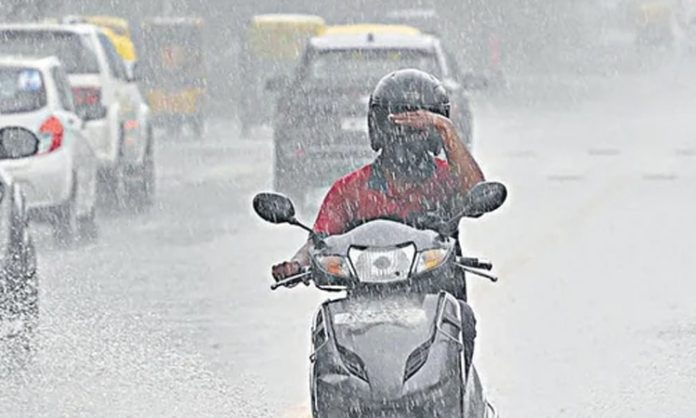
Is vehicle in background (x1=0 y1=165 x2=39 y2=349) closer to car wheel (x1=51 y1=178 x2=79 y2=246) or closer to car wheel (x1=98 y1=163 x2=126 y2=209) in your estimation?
car wheel (x1=51 y1=178 x2=79 y2=246)

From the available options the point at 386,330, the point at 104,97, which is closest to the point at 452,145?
the point at 386,330

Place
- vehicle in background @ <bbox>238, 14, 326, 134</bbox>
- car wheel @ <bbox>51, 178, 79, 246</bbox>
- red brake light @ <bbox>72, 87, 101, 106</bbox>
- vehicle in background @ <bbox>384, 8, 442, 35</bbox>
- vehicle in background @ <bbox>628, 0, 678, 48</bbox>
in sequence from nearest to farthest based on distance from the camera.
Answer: car wheel @ <bbox>51, 178, 79, 246</bbox> < red brake light @ <bbox>72, 87, 101, 106</bbox> < vehicle in background @ <bbox>238, 14, 326, 134</bbox> < vehicle in background @ <bbox>384, 8, 442, 35</bbox> < vehicle in background @ <bbox>628, 0, 678, 48</bbox>

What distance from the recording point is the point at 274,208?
20.7 ft

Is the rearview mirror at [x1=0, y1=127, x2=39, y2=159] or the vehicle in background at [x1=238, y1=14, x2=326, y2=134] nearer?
the rearview mirror at [x1=0, y1=127, x2=39, y2=159]

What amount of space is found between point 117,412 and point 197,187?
544 inches

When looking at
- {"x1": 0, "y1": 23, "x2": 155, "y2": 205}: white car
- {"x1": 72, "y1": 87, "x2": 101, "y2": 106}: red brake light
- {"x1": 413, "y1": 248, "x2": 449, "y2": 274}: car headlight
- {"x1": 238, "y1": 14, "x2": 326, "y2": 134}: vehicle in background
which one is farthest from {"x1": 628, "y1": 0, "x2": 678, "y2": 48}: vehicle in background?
{"x1": 413, "y1": 248, "x2": 449, "y2": 274}: car headlight

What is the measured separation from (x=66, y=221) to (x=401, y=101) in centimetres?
1099

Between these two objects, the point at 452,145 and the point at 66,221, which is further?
the point at 66,221

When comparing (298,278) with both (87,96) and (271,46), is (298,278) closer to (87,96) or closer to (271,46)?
(87,96)

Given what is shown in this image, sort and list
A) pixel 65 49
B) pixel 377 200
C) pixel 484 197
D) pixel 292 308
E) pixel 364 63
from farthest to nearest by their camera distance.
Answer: pixel 65 49 → pixel 364 63 → pixel 292 308 → pixel 377 200 → pixel 484 197

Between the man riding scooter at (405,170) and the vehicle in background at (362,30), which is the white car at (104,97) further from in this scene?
the man riding scooter at (405,170)

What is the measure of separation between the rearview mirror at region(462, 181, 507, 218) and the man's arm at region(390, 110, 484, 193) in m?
0.35

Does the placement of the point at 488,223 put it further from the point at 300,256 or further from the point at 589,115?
the point at 589,115

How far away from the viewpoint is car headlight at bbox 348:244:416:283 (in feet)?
20.0
